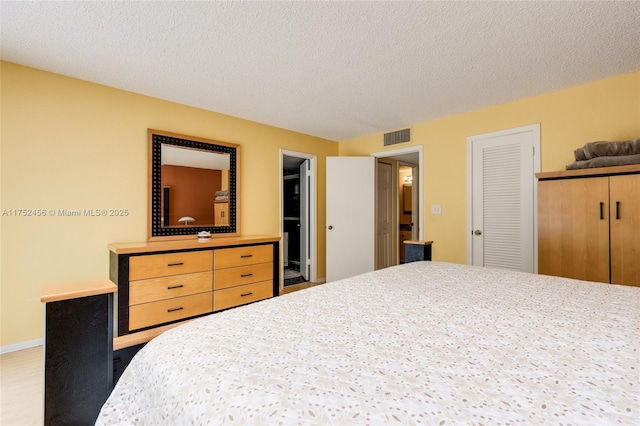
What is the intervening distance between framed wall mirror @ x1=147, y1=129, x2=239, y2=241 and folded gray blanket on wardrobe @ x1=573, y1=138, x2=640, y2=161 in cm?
350

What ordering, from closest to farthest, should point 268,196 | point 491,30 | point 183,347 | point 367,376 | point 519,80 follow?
1. point 367,376
2. point 183,347
3. point 491,30
4. point 519,80
5. point 268,196

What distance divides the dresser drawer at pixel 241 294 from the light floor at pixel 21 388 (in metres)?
1.30

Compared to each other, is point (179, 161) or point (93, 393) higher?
point (179, 161)

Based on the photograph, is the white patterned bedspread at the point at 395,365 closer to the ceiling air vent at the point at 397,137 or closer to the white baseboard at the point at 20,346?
the white baseboard at the point at 20,346

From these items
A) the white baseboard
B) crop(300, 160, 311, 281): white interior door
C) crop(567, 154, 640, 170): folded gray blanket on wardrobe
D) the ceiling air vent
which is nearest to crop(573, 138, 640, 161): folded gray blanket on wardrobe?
crop(567, 154, 640, 170): folded gray blanket on wardrobe

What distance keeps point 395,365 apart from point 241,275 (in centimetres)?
258

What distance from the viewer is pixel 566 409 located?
0.58 m

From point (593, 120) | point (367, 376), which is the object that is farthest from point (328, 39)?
point (593, 120)

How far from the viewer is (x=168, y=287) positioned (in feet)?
8.48

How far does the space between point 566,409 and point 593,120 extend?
10.4 ft

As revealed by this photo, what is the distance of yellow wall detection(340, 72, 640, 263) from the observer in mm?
2535

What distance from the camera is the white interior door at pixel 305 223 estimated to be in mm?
4741

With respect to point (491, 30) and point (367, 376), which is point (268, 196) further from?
point (367, 376)

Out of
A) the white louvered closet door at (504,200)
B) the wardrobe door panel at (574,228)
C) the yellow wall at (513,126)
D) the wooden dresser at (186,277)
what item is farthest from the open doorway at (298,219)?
the wardrobe door panel at (574,228)
